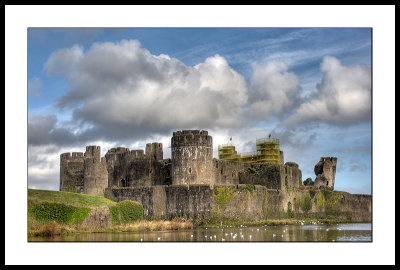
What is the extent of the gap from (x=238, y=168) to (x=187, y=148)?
981 centimetres

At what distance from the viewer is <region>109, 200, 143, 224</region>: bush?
123 feet

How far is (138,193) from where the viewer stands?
43.6 metres

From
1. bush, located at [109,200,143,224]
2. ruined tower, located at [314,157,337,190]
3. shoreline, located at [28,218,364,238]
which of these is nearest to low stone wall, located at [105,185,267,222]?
shoreline, located at [28,218,364,238]

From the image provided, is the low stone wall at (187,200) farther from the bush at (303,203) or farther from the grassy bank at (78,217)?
the bush at (303,203)

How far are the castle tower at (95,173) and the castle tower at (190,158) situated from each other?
8680mm

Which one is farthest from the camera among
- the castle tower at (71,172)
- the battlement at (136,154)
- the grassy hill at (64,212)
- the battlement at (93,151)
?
the castle tower at (71,172)

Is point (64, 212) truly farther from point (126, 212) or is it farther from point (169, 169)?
point (169, 169)

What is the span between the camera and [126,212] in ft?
128

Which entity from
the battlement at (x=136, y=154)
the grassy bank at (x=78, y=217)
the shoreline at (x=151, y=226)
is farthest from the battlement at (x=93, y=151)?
the shoreline at (x=151, y=226)

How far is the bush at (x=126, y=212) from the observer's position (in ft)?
123

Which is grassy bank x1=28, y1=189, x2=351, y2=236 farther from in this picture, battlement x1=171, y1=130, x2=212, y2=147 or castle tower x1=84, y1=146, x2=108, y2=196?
castle tower x1=84, y1=146, x2=108, y2=196

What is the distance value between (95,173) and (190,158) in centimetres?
1052

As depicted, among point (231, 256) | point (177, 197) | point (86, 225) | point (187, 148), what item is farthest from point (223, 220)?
point (231, 256)

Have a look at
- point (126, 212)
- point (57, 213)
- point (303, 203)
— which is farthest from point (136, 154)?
point (57, 213)
